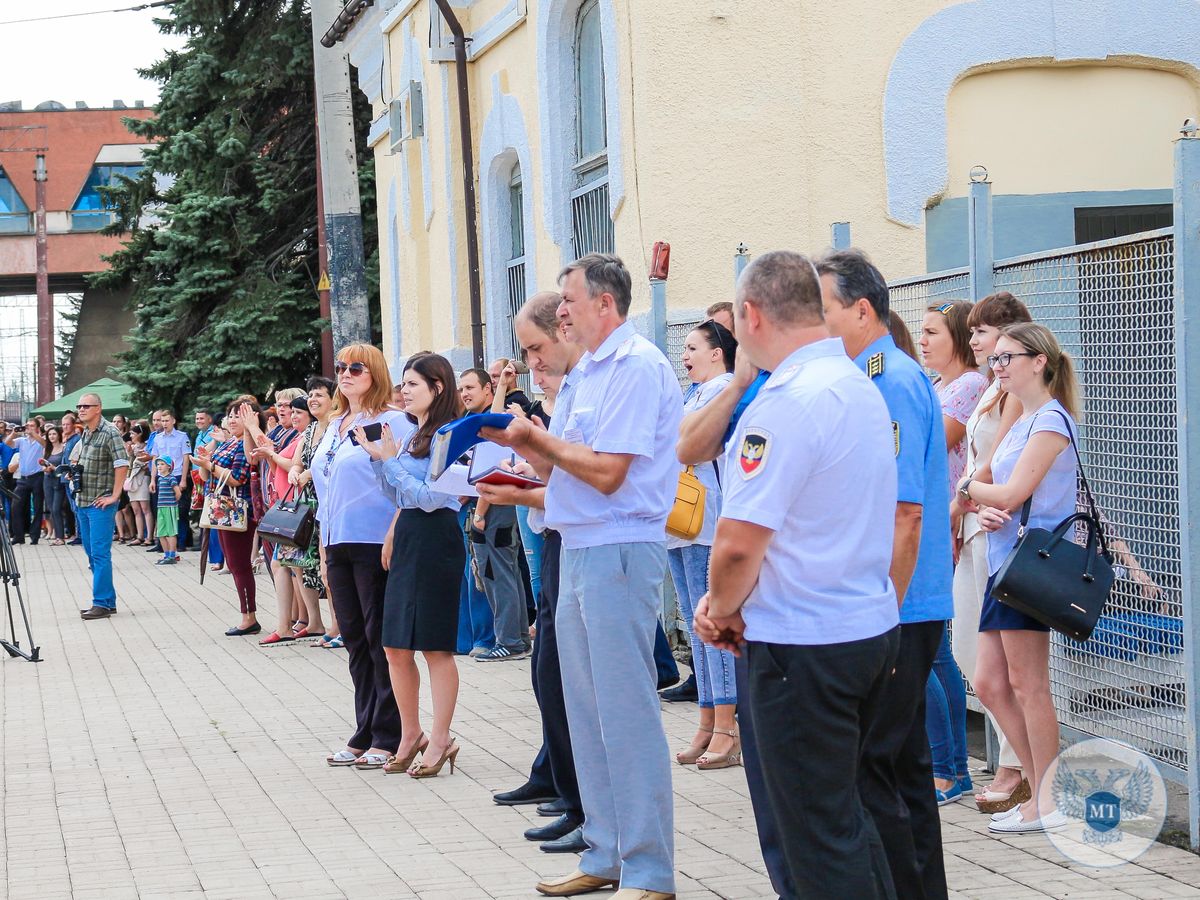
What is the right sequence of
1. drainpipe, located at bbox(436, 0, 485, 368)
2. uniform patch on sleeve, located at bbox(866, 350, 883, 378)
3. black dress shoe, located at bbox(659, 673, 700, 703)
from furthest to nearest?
drainpipe, located at bbox(436, 0, 485, 368)
black dress shoe, located at bbox(659, 673, 700, 703)
uniform patch on sleeve, located at bbox(866, 350, 883, 378)

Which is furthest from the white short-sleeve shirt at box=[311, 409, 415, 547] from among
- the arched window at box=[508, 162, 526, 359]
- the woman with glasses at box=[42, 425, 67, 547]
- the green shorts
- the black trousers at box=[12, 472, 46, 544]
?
the black trousers at box=[12, 472, 46, 544]

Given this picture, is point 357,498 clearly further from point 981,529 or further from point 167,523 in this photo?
point 167,523

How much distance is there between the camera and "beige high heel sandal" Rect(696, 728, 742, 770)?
24.5ft

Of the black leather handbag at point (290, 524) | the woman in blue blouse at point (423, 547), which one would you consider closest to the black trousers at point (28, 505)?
the black leather handbag at point (290, 524)

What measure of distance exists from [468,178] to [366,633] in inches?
322

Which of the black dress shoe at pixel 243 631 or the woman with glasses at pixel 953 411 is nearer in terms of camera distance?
the woman with glasses at pixel 953 411

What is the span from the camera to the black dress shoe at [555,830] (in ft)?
20.7

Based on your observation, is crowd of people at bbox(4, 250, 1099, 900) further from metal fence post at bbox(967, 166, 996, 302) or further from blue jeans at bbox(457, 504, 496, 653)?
blue jeans at bbox(457, 504, 496, 653)

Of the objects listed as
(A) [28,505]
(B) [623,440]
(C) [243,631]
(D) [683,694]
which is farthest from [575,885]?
(A) [28,505]

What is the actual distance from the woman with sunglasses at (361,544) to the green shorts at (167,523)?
50.0 feet

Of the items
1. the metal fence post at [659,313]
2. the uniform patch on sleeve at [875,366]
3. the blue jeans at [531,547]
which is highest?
the metal fence post at [659,313]

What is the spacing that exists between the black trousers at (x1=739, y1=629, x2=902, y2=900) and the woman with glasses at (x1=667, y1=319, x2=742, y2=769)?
3.40 meters

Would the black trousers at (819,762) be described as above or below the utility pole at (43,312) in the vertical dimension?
below

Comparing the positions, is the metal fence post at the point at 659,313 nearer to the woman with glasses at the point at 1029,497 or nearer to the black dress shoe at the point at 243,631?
the woman with glasses at the point at 1029,497
